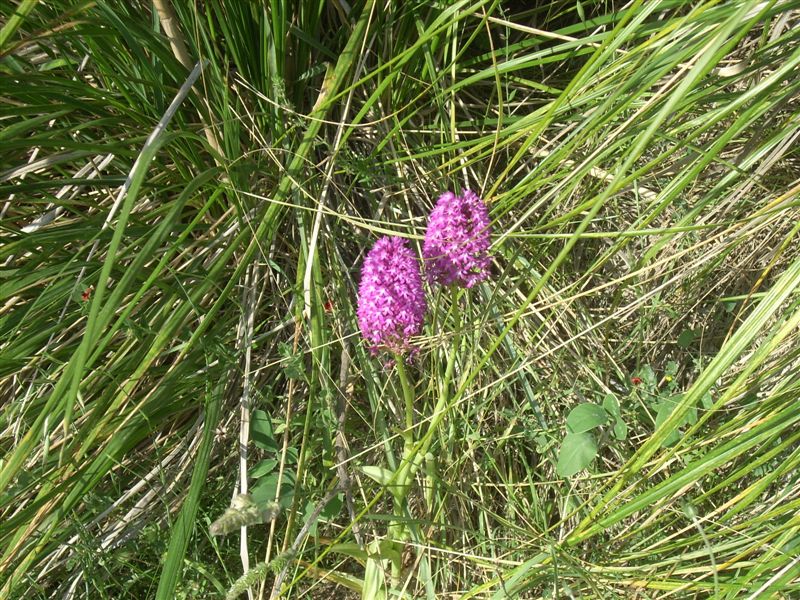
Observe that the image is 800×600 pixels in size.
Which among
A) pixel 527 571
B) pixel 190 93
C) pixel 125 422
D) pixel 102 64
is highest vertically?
pixel 102 64

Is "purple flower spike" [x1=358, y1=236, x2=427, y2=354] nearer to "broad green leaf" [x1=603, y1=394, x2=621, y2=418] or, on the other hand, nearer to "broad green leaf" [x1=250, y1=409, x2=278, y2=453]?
"broad green leaf" [x1=250, y1=409, x2=278, y2=453]

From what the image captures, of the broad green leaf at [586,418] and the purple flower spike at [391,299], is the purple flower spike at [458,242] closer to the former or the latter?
the purple flower spike at [391,299]

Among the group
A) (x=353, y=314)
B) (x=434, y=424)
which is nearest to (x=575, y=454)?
(x=434, y=424)

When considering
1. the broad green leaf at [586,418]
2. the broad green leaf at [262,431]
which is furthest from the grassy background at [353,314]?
the broad green leaf at [586,418]

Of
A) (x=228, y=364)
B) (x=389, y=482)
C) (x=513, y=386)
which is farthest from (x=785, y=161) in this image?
(x=228, y=364)

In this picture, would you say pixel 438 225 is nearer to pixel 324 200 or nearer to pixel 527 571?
pixel 324 200

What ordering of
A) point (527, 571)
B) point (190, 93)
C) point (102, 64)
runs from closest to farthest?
point (527, 571)
point (102, 64)
point (190, 93)
